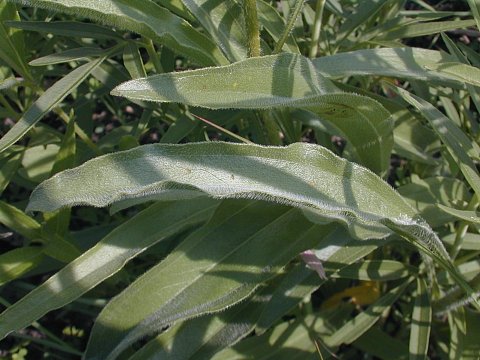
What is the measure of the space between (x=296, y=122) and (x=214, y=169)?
406mm

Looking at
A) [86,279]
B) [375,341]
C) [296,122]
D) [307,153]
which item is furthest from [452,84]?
[86,279]

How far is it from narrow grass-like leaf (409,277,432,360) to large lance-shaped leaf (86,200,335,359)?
0.23 metres

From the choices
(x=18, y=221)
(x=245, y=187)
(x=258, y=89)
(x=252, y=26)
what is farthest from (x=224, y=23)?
(x=18, y=221)

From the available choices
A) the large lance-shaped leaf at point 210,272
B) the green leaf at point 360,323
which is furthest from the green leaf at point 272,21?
the green leaf at point 360,323

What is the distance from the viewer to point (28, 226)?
0.92 metres

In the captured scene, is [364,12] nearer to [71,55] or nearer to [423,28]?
[423,28]

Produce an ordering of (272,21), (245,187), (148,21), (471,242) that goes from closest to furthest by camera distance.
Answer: (245,187) → (148,21) → (272,21) → (471,242)

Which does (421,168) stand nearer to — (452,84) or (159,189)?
(452,84)

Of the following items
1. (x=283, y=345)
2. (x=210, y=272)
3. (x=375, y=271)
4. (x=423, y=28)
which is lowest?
(x=283, y=345)

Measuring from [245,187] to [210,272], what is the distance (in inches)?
9.7

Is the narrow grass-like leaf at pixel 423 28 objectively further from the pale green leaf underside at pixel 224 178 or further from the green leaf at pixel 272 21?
the pale green leaf underside at pixel 224 178

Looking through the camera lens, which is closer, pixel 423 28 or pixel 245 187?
pixel 245 187

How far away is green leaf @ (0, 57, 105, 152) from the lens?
2.60 ft

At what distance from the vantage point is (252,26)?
2.45 ft
